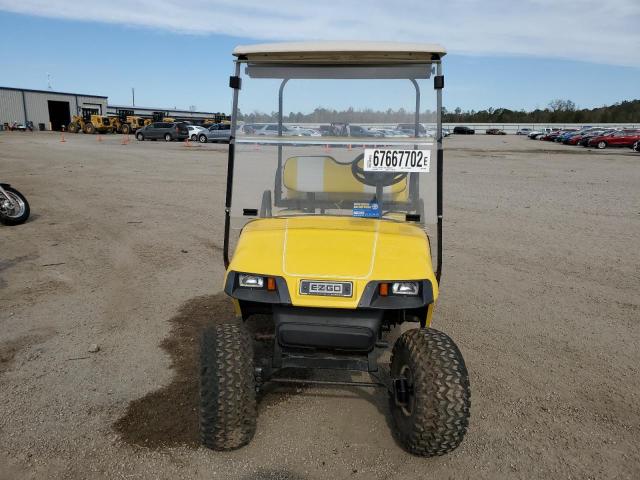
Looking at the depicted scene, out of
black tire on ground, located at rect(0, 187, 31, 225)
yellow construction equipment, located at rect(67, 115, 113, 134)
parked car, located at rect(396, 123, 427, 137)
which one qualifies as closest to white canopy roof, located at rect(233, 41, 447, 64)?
parked car, located at rect(396, 123, 427, 137)

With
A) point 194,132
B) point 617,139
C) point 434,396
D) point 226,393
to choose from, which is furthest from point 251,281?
point 617,139

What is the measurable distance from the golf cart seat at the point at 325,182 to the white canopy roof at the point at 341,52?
2.17 ft

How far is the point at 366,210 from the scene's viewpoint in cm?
343

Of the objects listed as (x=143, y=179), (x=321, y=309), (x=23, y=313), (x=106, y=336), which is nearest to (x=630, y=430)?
(x=321, y=309)

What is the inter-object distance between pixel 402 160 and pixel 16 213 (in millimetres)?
7388

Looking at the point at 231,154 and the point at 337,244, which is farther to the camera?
the point at 231,154

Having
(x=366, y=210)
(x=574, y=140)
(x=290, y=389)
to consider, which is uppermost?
(x=366, y=210)

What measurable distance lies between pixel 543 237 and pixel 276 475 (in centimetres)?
635

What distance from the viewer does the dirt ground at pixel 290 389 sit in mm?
2766

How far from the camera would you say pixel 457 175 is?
16016mm

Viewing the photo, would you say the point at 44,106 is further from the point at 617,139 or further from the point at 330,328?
the point at 330,328

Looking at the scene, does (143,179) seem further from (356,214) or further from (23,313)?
(356,214)

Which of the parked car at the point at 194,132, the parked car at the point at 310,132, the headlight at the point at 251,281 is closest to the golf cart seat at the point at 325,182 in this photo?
the parked car at the point at 310,132

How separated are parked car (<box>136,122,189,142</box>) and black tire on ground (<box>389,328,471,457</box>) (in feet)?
122
